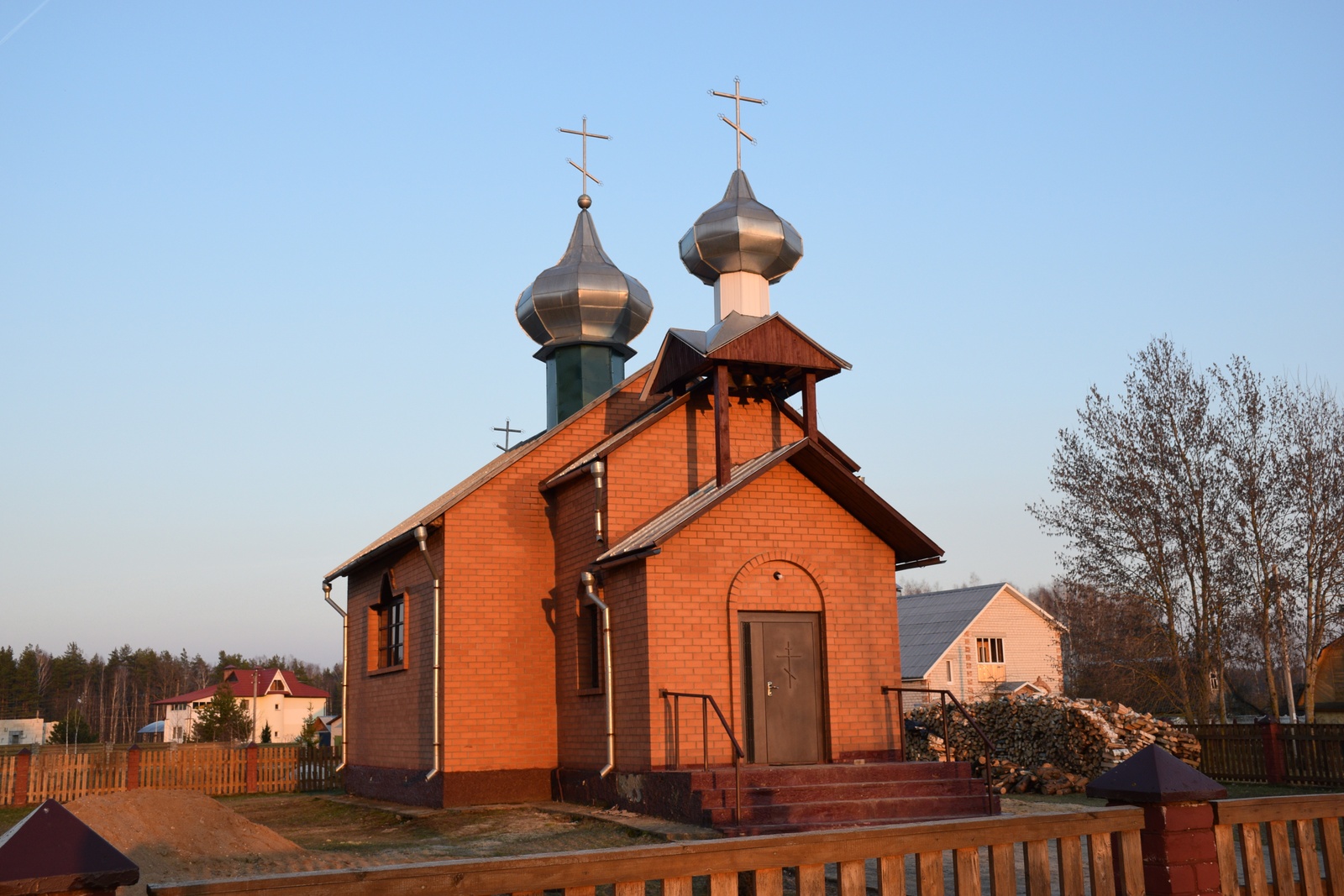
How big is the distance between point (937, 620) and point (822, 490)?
26137 mm

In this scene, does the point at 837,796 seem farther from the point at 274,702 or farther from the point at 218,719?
the point at 274,702

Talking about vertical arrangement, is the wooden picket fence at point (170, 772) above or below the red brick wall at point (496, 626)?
below

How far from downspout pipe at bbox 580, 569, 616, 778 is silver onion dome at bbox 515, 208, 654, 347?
6717 mm

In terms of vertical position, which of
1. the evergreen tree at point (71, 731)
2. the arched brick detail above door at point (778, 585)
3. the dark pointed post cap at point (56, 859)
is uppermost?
the arched brick detail above door at point (778, 585)

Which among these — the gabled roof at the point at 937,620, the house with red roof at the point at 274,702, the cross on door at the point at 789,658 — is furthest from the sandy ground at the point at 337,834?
the house with red roof at the point at 274,702

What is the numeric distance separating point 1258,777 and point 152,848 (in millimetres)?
16204

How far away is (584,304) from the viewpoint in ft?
63.2

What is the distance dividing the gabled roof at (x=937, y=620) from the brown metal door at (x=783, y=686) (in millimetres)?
23205

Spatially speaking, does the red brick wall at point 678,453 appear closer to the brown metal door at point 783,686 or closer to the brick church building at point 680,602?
the brick church building at point 680,602

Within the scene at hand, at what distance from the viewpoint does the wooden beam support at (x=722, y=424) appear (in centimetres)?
1404

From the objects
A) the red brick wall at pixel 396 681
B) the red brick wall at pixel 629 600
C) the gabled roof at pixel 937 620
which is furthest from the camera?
the gabled roof at pixel 937 620

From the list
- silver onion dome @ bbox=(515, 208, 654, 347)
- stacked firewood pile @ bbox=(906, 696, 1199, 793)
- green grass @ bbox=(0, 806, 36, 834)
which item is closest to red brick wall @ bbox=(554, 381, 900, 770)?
stacked firewood pile @ bbox=(906, 696, 1199, 793)

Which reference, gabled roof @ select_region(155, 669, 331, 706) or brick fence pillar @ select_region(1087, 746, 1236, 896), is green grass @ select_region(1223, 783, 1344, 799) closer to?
brick fence pillar @ select_region(1087, 746, 1236, 896)

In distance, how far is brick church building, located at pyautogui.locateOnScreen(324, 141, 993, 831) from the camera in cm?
1270
